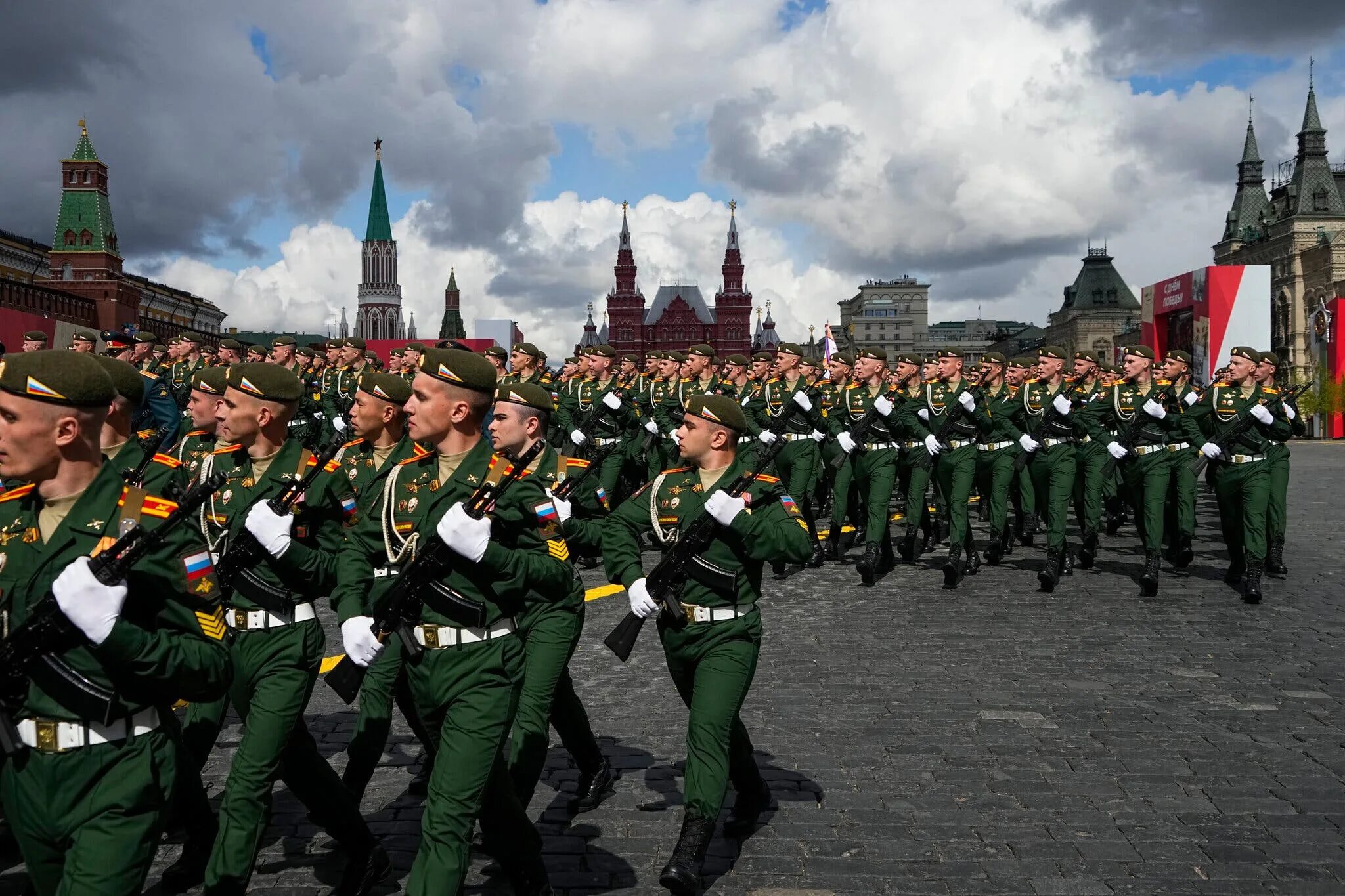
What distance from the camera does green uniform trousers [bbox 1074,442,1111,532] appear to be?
44.3 ft

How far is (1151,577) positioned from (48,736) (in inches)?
396

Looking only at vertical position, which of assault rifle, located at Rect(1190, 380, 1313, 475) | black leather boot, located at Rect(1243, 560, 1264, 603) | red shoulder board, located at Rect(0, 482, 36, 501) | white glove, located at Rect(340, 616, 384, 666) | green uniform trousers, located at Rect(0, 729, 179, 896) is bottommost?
black leather boot, located at Rect(1243, 560, 1264, 603)

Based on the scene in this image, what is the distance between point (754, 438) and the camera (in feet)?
48.5

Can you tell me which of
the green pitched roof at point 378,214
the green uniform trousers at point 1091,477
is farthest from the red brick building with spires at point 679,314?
the green uniform trousers at point 1091,477

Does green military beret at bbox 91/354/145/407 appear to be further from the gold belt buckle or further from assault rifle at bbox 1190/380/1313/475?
assault rifle at bbox 1190/380/1313/475

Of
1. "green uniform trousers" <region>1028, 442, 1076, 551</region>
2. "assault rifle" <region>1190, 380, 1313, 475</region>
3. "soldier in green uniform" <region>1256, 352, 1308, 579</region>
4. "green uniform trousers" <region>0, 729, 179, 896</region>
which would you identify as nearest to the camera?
"green uniform trousers" <region>0, 729, 179, 896</region>

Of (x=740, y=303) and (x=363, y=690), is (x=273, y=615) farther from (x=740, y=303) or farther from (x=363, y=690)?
(x=740, y=303)

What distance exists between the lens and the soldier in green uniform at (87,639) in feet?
10.4

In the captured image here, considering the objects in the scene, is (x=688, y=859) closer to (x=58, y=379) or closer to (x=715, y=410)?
(x=715, y=410)

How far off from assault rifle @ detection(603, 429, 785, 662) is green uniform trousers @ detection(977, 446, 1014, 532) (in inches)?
333

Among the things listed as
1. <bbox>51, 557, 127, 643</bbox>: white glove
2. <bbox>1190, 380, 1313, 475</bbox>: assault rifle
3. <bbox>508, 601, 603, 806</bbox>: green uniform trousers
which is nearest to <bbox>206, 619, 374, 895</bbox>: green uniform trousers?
<bbox>508, 601, 603, 806</bbox>: green uniform trousers

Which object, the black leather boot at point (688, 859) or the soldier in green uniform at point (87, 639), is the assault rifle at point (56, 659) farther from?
the black leather boot at point (688, 859)

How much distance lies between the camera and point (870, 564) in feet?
39.6

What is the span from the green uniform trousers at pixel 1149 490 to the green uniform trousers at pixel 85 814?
1034cm
